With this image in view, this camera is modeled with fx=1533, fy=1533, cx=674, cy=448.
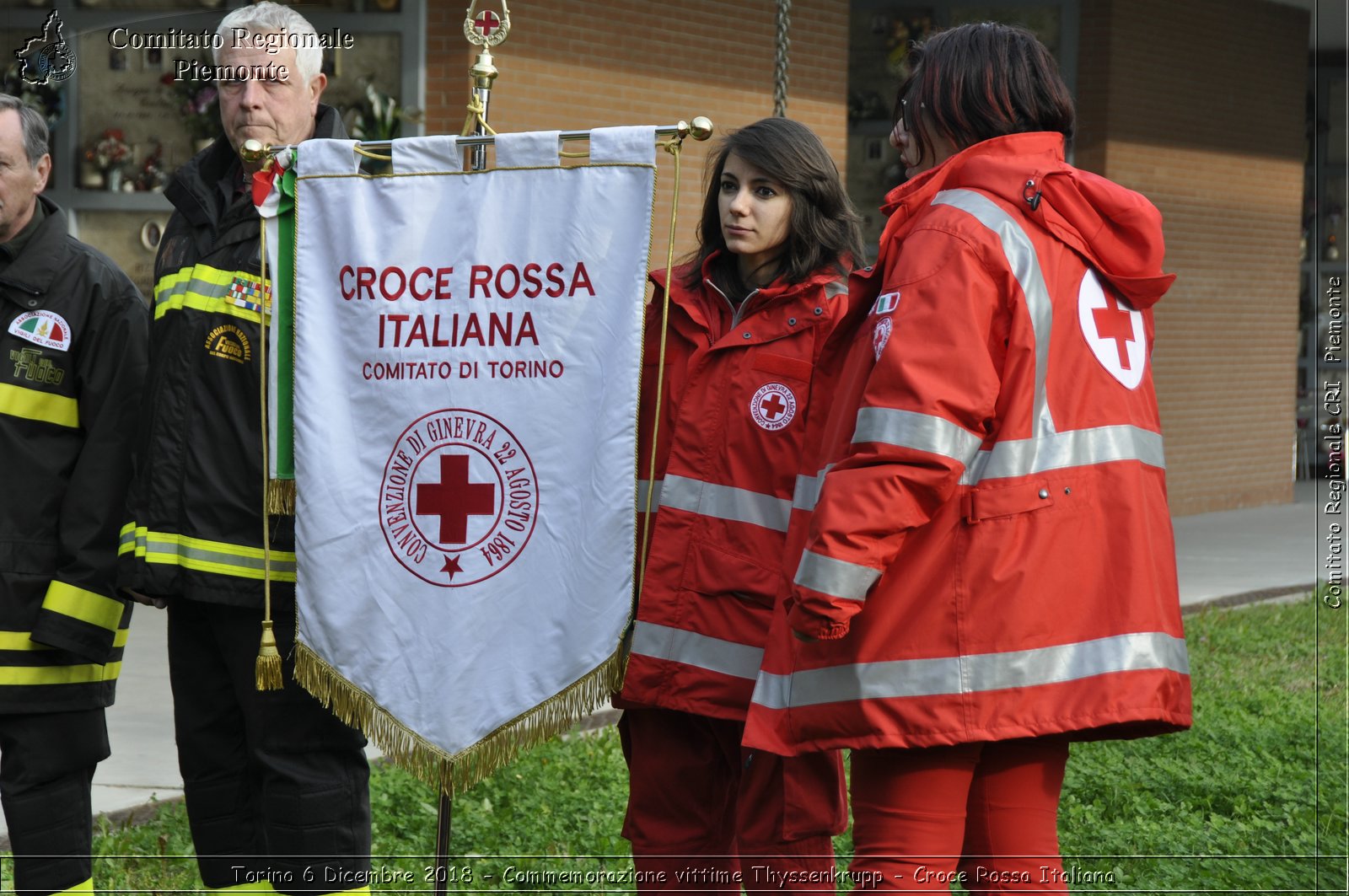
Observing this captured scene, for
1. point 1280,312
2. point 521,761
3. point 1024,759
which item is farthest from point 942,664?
point 1280,312

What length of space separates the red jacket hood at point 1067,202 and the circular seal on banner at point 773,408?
506mm

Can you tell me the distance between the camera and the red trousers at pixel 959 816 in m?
2.53

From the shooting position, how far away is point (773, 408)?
3.03 meters

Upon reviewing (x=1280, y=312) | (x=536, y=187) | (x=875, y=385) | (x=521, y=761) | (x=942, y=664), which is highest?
(x=1280, y=312)

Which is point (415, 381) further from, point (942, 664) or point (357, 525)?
point (942, 664)

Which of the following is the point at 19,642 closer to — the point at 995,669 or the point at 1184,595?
the point at 995,669

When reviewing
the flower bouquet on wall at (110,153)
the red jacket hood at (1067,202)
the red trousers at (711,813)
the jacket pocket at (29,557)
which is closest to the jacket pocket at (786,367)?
the red jacket hood at (1067,202)

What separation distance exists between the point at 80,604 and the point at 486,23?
155 cm

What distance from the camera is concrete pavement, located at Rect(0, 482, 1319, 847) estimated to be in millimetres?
5090

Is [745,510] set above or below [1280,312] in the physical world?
below

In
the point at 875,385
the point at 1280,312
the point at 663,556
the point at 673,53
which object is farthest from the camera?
the point at 1280,312

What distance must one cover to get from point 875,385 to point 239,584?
1.46 metres

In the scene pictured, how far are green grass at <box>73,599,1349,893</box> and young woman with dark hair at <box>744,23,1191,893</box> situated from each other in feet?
5.49

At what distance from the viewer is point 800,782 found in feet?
9.32
